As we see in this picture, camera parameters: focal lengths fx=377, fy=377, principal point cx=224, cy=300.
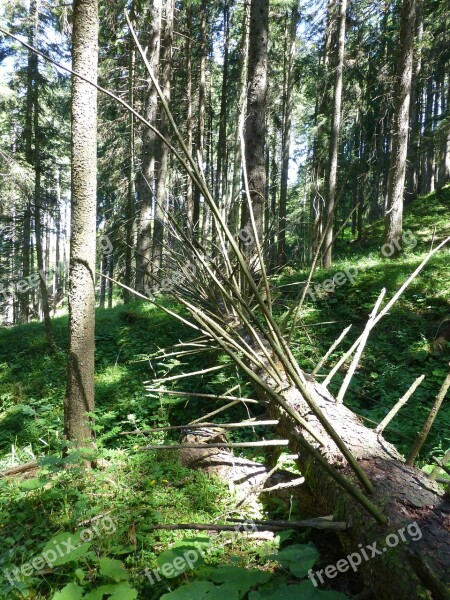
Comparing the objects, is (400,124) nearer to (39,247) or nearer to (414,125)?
(39,247)

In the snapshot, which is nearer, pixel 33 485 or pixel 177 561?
pixel 177 561

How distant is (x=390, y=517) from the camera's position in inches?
55.4

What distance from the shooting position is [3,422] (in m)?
5.21

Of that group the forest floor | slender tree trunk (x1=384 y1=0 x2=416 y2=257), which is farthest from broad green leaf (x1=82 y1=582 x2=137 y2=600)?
slender tree trunk (x1=384 y1=0 x2=416 y2=257)

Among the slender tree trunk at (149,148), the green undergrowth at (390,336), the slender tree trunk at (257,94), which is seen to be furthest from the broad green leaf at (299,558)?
the slender tree trunk at (149,148)

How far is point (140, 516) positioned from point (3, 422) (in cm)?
366

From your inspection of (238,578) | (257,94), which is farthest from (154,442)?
(257,94)

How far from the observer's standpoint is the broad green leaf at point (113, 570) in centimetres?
183

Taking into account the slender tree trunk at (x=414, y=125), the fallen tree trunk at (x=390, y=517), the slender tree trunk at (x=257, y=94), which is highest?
the slender tree trunk at (x=414, y=125)

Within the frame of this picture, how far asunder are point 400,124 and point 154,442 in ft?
29.4

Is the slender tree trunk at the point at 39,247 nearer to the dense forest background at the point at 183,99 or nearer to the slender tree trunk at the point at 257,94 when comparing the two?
the dense forest background at the point at 183,99

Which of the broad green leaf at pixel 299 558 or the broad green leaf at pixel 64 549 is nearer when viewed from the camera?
the broad green leaf at pixel 299 558

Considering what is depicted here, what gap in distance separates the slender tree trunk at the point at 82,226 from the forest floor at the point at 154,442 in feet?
1.03

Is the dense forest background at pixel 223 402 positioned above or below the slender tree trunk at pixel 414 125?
below
